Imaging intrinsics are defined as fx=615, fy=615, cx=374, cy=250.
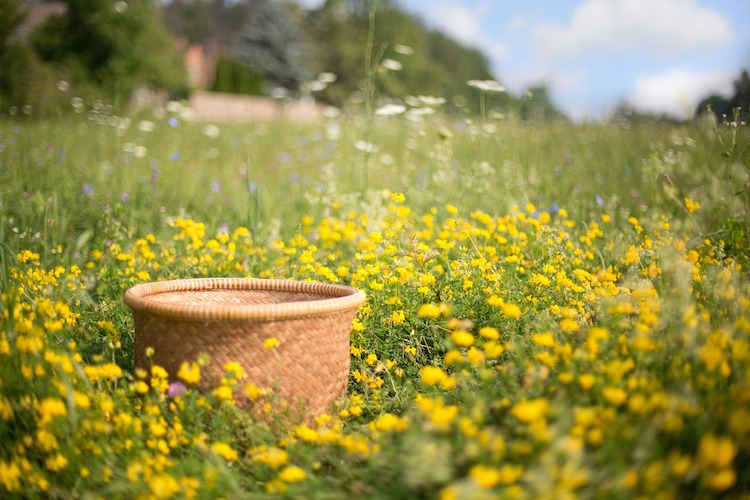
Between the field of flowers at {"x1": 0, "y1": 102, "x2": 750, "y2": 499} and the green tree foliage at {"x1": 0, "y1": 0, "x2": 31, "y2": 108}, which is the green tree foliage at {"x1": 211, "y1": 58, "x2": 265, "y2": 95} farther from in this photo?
the field of flowers at {"x1": 0, "y1": 102, "x2": 750, "y2": 499}

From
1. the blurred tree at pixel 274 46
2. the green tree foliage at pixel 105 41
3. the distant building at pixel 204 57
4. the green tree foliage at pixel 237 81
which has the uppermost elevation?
the distant building at pixel 204 57

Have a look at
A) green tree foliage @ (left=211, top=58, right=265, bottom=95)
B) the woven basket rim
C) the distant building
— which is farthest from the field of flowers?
the distant building

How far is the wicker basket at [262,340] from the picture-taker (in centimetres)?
202

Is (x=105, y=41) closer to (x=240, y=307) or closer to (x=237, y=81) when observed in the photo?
(x=237, y=81)

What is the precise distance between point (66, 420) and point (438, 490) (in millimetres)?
1087

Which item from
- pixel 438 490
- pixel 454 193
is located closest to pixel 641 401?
pixel 438 490

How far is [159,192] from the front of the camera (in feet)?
14.5

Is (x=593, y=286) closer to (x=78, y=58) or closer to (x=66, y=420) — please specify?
(x=66, y=420)

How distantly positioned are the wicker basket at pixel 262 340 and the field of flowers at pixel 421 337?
0.22 feet

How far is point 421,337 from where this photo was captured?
8.59 feet

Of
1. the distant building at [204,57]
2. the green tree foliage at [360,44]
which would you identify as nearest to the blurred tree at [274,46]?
the green tree foliage at [360,44]

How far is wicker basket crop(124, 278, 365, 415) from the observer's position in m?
2.02

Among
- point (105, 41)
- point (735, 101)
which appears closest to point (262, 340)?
point (735, 101)

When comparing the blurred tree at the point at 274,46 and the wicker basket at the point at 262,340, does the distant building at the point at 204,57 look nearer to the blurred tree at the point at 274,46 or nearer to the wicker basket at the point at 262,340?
the blurred tree at the point at 274,46
